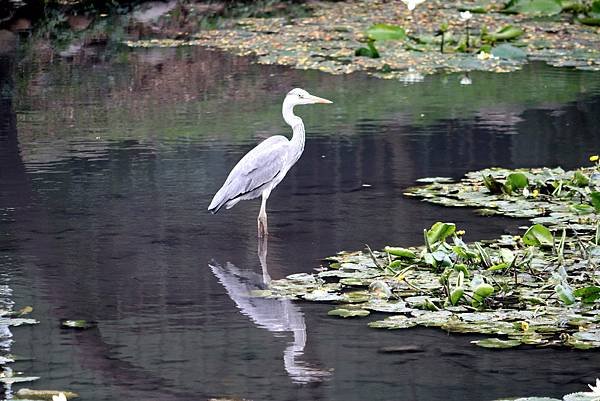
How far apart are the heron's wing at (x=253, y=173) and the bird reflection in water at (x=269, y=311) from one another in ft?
1.49

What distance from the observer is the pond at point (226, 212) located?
18.3 ft

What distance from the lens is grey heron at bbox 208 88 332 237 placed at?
795cm

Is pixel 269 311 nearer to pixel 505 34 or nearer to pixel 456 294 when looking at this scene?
pixel 456 294

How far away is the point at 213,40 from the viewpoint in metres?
16.1

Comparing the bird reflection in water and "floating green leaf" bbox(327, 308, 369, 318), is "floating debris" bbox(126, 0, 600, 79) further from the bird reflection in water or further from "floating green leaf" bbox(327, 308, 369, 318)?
"floating green leaf" bbox(327, 308, 369, 318)

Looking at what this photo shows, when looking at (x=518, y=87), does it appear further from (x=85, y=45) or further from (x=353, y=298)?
(x=353, y=298)

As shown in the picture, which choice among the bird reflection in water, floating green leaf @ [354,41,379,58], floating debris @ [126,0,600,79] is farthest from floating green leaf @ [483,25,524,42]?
the bird reflection in water

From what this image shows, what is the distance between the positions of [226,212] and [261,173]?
67 centimetres

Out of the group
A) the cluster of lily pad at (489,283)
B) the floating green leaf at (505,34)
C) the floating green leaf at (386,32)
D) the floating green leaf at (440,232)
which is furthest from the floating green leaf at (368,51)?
the floating green leaf at (440,232)

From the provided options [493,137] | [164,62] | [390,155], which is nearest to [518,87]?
[493,137]

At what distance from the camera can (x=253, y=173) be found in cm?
805

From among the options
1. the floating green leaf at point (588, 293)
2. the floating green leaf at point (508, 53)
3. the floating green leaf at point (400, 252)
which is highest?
the floating green leaf at point (508, 53)

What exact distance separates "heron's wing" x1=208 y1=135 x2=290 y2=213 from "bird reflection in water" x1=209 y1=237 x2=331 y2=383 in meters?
0.45

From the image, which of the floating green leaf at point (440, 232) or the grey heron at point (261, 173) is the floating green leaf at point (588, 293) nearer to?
the floating green leaf at point (440, 232)
